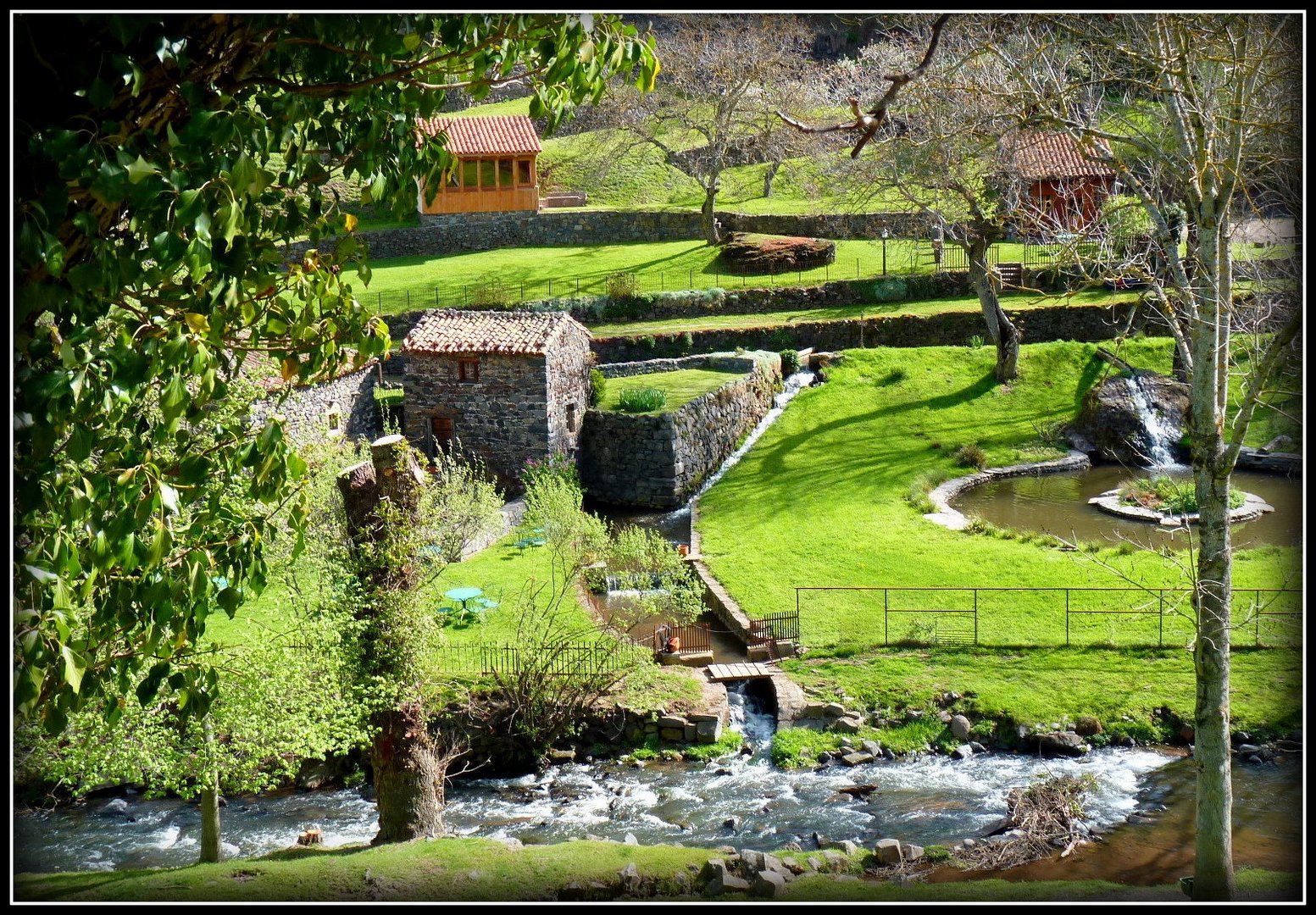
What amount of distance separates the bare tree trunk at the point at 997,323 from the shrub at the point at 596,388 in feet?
34.9

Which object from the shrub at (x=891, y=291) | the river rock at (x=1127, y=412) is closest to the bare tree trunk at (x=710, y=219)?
the shrub at (x=891, y=291)

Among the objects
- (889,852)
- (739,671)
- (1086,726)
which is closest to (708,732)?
(739,671)

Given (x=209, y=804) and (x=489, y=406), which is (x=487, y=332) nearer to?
(x=489, y=406)

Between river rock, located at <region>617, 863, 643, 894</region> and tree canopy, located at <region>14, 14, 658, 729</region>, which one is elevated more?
tree canopy, located at <region>14, 14, 658, 729</region>

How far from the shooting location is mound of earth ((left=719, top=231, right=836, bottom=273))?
43656 millimetres

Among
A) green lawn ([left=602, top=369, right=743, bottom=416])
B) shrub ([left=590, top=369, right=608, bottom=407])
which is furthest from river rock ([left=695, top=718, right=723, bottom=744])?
shrub ([left=590, top=369, right=608, bottom=407])

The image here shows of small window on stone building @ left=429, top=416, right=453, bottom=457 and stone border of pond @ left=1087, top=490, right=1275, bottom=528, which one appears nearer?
stone border of pond @ left=1087, top=490, right=1275, bottom=528

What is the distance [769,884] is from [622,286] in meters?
31.3

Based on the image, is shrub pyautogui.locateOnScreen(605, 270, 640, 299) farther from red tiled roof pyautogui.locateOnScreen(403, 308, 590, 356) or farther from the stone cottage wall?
the stone cottage wall

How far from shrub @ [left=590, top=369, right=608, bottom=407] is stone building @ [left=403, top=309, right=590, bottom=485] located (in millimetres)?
887

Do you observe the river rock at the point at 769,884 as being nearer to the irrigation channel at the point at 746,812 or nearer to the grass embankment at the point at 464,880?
the grass embankment at the point at 464,880

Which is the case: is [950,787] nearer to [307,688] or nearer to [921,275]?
[307,688]

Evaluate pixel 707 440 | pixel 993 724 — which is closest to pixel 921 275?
pixel 707 440

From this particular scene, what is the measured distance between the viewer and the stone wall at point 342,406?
27.5m
